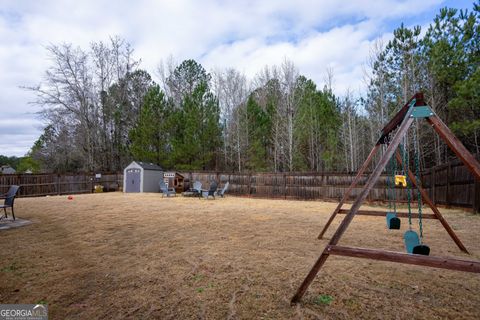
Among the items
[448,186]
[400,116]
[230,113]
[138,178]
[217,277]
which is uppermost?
[230,113]

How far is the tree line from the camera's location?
1420cm

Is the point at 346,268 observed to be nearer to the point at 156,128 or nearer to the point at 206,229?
the point at 206,229

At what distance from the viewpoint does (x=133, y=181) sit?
18359 mm

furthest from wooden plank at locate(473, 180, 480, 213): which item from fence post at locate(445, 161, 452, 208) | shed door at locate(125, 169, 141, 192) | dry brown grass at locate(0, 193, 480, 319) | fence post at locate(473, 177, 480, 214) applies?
shed door at locate(125, 169, 141, 192)

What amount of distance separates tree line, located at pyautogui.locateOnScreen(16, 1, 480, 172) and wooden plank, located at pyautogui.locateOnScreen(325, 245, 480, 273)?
46.7ft

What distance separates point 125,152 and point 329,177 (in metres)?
20.1

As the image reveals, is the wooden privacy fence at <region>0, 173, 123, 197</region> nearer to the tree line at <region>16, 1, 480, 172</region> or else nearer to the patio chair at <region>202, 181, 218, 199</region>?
the tree line at <region>16, 1, 480, 172</region>

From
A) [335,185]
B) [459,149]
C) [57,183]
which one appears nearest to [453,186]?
[335,185]

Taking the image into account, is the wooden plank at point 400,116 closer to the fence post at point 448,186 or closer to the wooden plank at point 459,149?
the wooden plank at point 459,149

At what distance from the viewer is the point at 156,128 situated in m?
21.4

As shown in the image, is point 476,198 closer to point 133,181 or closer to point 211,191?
point 211,191

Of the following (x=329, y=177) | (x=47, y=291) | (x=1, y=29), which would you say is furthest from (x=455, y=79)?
(x=1, y=29)

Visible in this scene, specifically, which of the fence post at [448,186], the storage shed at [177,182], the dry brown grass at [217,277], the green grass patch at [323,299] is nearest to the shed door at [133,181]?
the storage shed at [177,182]

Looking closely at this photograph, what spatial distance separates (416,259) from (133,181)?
18.8m
